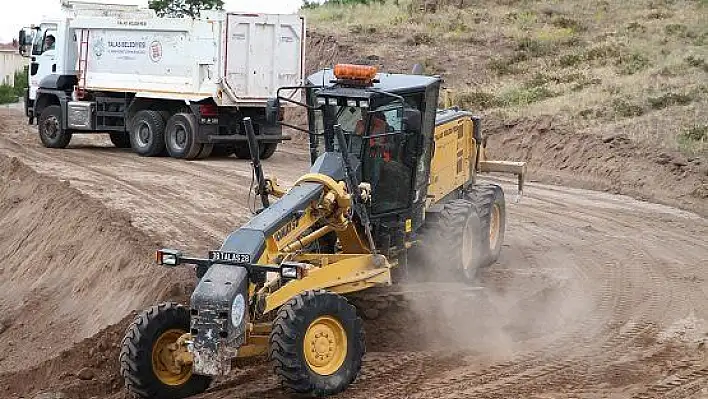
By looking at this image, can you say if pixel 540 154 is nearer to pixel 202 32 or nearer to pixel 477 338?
pixel 202 32

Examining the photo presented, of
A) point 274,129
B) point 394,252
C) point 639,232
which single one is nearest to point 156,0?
point 274,129

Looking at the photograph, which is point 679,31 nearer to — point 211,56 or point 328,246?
point 211,56

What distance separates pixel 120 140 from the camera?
80.2 ft

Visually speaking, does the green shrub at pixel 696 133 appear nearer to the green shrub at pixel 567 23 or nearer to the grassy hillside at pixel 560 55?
the grassy hillside at pixel 560 55

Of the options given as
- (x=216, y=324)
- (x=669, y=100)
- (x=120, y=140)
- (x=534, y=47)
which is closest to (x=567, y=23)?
(x=534, y=47)

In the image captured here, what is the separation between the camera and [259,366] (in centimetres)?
848

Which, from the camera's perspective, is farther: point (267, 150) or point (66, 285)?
point (267, 150)

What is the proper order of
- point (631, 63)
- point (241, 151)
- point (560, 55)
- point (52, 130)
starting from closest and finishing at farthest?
1. point (241, 151)
2. point (52, 130)
3. point (631, 63)
4. point (560, 55)

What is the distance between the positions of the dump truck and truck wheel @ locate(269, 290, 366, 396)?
1281cm

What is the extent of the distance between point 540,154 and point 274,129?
5637 millimetres

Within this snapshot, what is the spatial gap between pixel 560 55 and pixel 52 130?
1468cm

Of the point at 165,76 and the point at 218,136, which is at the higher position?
the point at 165,76

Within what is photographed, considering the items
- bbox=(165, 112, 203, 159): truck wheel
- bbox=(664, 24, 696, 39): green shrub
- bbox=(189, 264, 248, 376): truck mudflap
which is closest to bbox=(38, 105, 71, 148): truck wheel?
bbox=(165, 112, 203, 159): truck wheel

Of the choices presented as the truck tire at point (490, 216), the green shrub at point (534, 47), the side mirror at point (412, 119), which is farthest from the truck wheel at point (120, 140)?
the side mirror at point (412, 119)
